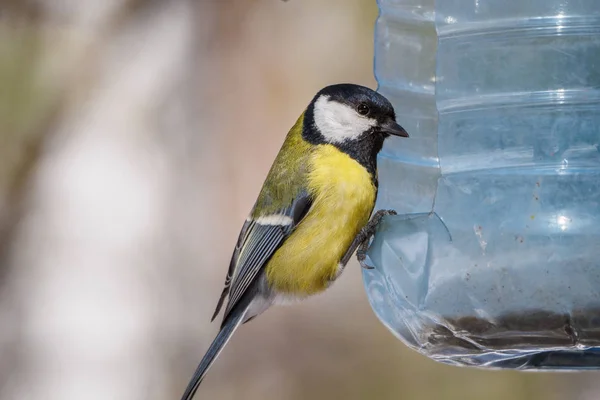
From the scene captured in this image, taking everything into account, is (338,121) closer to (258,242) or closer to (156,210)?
(258,242)

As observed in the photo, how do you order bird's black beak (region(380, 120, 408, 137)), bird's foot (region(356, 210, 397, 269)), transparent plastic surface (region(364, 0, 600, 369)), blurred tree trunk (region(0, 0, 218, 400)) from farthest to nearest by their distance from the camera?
blurred tree trunk (region(0, 0, 218, 400))
bird's black beak (region(380, 120, 408, 137))
bird's foot (region(356, 210, 397, 269))
transparent plastic surface (region(364, 0, 600, 369))

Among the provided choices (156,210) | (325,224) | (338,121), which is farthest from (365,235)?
(156,210)

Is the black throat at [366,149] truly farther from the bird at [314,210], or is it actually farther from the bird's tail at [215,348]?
the bird's tail at [215,348]

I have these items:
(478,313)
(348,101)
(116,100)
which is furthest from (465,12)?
(116,100)

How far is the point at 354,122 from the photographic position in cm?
303

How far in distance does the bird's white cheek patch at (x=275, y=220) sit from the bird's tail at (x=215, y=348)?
0.31 metres

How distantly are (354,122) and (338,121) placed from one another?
0.28 feet

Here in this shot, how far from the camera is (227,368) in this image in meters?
5.51

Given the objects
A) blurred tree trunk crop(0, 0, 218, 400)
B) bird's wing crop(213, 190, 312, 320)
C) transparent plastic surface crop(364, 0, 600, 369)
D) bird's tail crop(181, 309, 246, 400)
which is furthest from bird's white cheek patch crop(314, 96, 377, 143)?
blurred tree trunk crop(0, 0, 218, 400)

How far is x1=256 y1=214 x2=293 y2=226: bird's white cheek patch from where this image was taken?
3.06 m

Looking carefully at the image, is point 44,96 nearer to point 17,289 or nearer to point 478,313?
point 17,289

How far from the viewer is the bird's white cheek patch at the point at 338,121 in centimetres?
301

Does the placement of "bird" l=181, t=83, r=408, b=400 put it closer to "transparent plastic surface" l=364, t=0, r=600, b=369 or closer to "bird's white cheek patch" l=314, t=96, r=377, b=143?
"bird's white cheek patch" l=314, t=96, r=377, b=143

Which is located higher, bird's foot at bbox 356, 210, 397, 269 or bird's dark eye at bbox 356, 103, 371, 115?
bird's dark eye at bbox 356, 103, 371, 115
